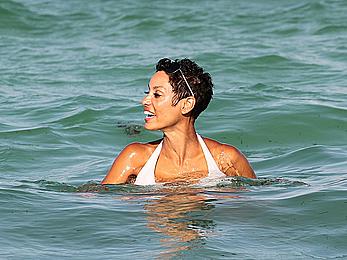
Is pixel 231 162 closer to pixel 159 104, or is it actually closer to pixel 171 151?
pixel 171 151

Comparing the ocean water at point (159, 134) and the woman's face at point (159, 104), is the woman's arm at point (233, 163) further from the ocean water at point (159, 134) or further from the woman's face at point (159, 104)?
the woman's face at point (159, 104)

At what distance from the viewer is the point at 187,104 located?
6832 mm

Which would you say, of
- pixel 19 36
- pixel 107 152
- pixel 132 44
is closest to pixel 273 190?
pixel 107 152

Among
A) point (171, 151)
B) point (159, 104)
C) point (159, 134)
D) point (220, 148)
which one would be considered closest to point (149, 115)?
point (159, 104)

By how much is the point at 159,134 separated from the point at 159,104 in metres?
3.48

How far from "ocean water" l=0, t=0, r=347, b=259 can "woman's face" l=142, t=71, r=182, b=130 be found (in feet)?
1.60

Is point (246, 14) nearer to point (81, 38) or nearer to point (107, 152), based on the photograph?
point (81, 38)

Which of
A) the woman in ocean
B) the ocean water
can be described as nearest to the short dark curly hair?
the woman in ocean

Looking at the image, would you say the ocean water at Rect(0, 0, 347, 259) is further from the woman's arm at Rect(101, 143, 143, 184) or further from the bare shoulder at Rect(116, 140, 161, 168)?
the bare shoulder at Rect(116, 140, 161, 168)

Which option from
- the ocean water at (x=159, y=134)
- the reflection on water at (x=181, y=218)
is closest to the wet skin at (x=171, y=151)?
the ocean water at (x=159, y=134)

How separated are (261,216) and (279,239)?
500mm

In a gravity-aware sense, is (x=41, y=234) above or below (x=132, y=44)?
below

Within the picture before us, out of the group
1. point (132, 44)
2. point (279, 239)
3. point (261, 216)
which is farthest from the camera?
point (132, 44)

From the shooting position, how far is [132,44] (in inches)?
660
